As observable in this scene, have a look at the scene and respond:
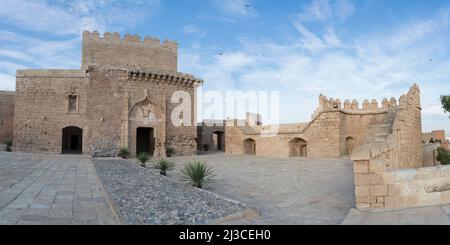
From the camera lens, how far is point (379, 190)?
501cm

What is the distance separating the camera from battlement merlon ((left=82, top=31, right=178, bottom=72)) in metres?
19.4

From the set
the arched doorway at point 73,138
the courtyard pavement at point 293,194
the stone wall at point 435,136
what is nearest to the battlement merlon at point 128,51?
the arched doorway at point 73,138

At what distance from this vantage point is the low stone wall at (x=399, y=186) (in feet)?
15.6

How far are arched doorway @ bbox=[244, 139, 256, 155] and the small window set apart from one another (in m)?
11.6

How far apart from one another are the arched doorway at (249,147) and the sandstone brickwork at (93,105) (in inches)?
246

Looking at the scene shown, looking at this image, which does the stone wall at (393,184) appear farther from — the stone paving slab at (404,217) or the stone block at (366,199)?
the stone paving slab at (404,217)

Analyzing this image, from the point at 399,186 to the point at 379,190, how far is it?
0.30m

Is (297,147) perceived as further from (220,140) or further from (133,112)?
(220,140)

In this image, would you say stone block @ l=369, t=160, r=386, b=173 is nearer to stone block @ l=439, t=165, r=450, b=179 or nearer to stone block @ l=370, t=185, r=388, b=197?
stone block @ l=370, t=185, r=388, b=197

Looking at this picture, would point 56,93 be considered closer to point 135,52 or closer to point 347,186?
point 135,52

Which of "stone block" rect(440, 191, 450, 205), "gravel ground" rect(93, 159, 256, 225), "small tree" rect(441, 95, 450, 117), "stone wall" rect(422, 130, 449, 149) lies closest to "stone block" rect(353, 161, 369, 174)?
"stone block" rect(440, 191, 450, 205)

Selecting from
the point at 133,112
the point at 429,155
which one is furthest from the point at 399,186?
the point at 429,155
